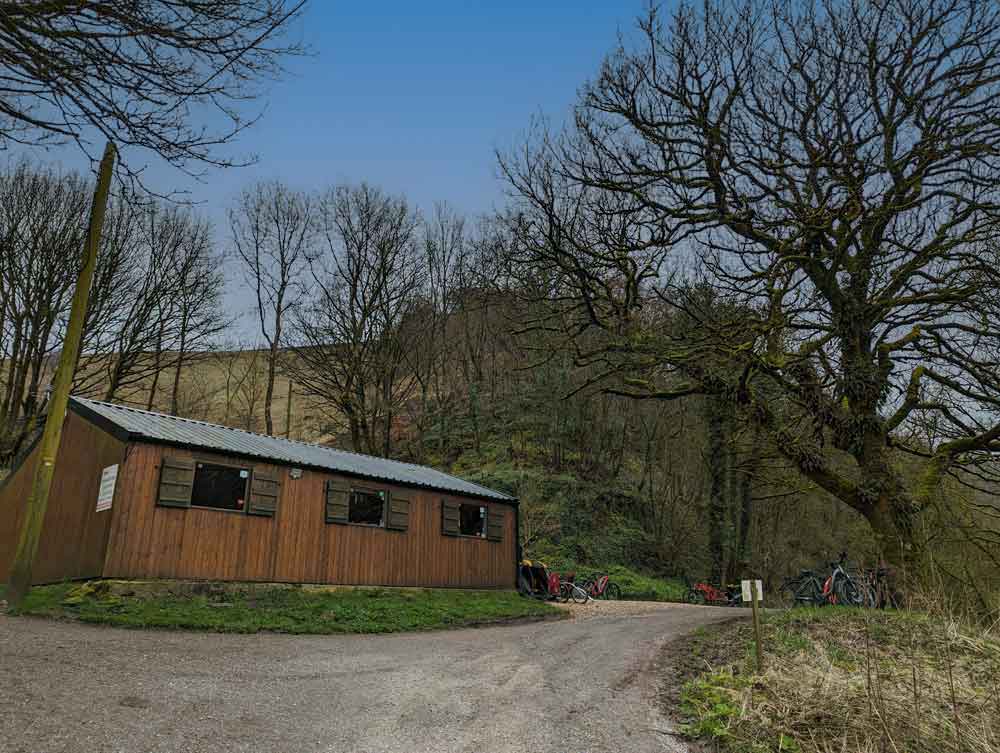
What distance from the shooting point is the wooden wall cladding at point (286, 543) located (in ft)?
43.6

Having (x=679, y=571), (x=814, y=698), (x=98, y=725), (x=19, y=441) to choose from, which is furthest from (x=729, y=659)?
(x=19, y=441)

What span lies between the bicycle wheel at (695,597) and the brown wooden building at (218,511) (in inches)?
331

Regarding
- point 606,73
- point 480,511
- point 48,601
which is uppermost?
point 606,73

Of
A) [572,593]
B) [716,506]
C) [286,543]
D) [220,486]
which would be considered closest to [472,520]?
[572,593]

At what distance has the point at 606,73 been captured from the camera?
41.1 feet

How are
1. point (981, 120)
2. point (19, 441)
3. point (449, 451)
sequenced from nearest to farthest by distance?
point (981, 120) → point (19, 441) → point (449, 451)

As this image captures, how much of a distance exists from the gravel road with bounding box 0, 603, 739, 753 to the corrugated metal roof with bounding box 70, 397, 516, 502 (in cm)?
445

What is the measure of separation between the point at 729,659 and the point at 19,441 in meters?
23.8

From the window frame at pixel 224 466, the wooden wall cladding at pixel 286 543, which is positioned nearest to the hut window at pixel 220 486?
the window frame at pixel 224 466

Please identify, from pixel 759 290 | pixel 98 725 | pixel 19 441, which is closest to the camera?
pixel 98 725

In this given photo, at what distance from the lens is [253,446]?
52.6 feet

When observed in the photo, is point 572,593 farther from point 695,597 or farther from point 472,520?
point 695,597

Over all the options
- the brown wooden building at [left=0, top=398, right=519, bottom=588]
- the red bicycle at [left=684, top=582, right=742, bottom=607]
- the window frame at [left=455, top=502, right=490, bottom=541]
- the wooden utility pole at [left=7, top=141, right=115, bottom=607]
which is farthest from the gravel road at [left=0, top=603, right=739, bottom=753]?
the red bicycle at [left=684, top=582, right=742, bottom=607]

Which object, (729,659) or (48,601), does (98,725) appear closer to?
(729,659)
